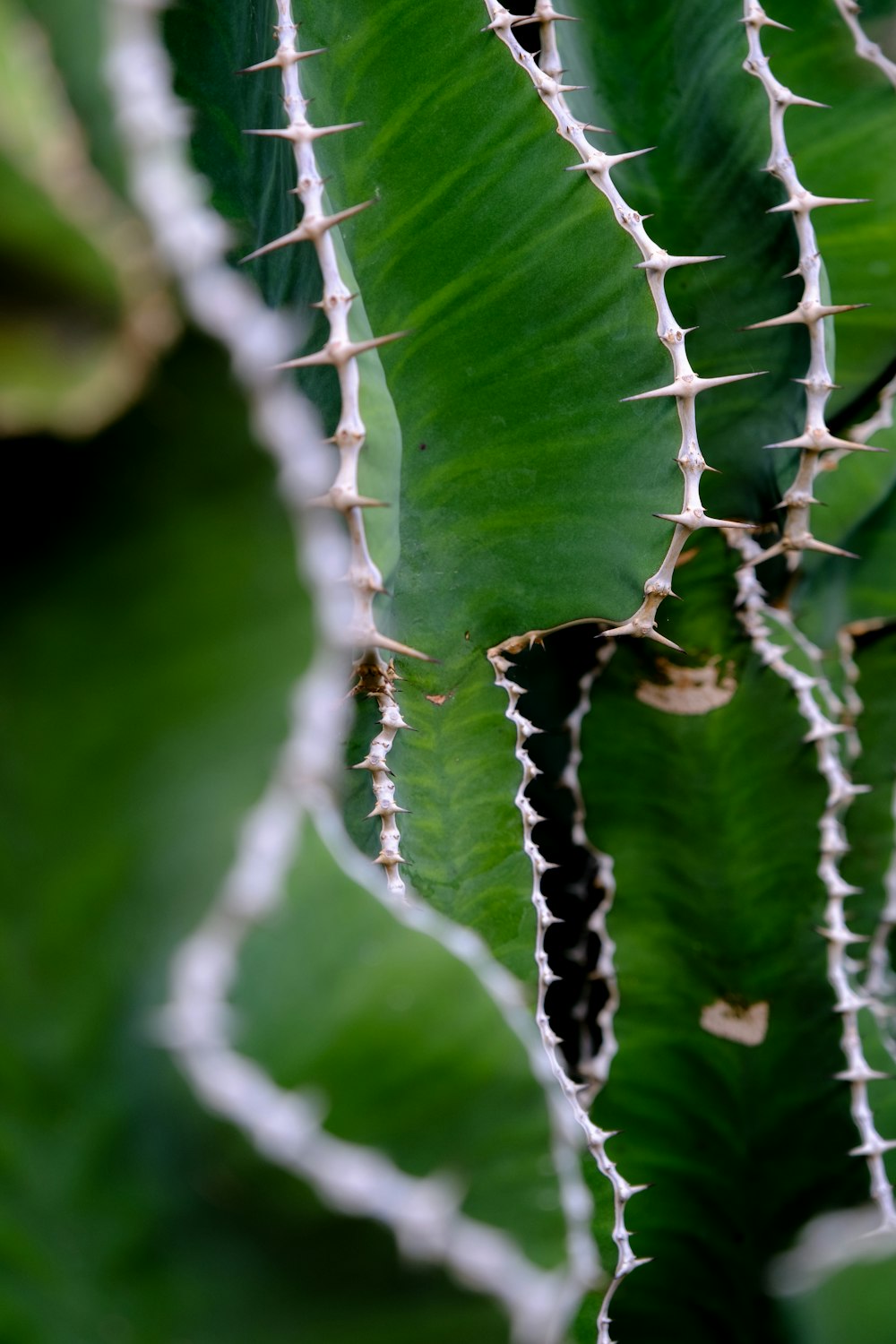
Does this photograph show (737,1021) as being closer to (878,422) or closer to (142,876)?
(878,422)

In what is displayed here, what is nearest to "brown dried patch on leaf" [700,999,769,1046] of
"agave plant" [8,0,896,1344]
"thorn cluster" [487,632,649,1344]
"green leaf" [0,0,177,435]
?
"agave plant" [8,0,896,1344]

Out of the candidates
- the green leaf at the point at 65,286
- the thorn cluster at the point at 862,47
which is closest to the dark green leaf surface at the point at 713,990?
the thorn cluster at the point at 862,47

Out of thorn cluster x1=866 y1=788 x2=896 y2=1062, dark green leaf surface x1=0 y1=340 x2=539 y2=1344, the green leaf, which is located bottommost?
thorn cluster x1=866 y1=788 x2=896 y2=1062

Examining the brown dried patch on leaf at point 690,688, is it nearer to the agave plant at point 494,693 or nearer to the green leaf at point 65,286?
the agave plant at point 494,693

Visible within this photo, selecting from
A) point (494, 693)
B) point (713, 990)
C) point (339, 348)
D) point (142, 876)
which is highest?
point (339, 348)

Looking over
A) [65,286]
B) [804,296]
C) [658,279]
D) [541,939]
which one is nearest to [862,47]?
[804,296]

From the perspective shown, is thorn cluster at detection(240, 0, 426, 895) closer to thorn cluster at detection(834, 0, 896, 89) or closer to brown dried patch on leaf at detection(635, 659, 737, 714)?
brown dried patch on leaf at detection(635, 659, 737, 714)

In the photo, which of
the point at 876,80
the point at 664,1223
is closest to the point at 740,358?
the point at 876,80
